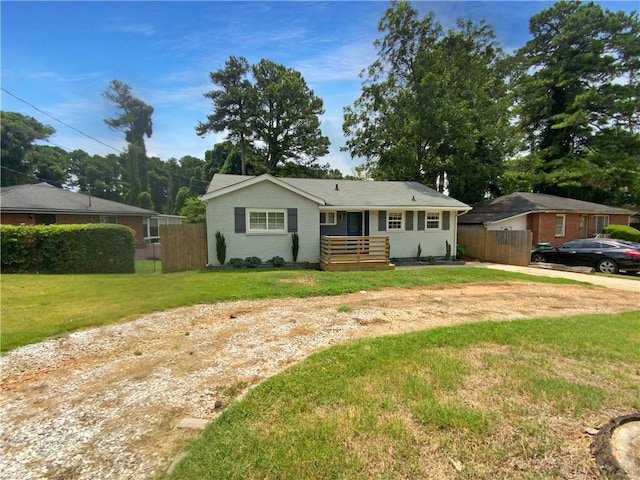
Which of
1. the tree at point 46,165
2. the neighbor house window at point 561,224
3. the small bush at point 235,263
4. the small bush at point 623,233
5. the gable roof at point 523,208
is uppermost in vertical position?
the tree at point 46,165

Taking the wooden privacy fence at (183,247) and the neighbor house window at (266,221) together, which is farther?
the neighbor house window at (266,221)

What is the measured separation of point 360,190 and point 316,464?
15.5m

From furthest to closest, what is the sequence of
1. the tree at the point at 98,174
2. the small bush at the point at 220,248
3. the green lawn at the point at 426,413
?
the tree at the point at 98,174
the small bush at the point at 220,248
the green lawn at the point at 426,413

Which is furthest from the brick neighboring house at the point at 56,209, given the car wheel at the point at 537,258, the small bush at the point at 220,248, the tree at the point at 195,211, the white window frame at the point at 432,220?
the car wheel at the point at 537,258

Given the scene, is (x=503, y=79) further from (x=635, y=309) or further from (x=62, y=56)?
(x=62, y=56)

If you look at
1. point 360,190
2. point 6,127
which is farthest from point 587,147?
point 6,127

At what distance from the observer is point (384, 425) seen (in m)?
2.74

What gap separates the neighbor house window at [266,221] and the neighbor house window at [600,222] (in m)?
21.4

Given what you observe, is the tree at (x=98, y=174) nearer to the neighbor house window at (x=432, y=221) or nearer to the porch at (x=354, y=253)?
the porch at (x=354, y=253)

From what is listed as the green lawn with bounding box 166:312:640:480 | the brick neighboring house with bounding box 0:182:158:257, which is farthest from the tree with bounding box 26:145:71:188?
the green lawn with bounding box 166:312:640:480

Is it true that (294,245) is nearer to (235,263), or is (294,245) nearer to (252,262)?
(252,262)

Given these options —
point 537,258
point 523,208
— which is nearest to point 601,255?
point 537,258

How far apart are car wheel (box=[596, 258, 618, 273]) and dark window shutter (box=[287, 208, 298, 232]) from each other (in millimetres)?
13810

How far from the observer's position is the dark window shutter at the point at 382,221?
49.9 ft
